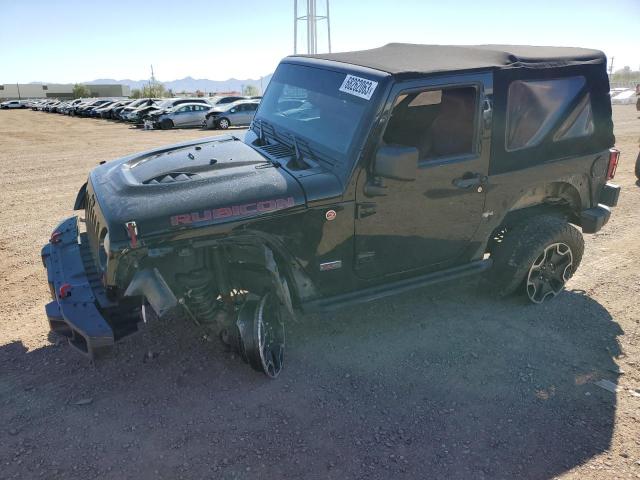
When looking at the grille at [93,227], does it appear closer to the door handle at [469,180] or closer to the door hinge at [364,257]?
the door hinge at [364,257]

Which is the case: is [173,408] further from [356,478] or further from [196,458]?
[356,478]

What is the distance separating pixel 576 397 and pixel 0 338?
15.0 ft

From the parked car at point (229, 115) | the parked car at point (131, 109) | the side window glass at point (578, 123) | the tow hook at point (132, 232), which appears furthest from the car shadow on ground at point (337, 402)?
the parked car at point (131, 109)

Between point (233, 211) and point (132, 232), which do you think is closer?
point (132, 232)

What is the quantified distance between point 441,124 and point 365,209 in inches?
43.9

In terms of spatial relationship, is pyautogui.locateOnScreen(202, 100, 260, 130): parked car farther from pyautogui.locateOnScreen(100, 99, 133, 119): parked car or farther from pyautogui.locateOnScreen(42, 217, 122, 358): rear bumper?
pyautogui.locateOnScreen(42, 217, 122, 358): rear bumper

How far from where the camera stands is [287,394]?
3457mm

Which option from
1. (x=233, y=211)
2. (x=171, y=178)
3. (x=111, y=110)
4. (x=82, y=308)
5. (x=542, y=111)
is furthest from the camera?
(x=111, y=110)

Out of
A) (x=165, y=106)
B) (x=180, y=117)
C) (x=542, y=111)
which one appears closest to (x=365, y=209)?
(x=542, y=111)

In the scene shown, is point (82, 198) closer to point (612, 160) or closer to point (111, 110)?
point (612, 160)

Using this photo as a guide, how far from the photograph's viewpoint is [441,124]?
3979mm

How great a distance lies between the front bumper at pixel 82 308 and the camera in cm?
305

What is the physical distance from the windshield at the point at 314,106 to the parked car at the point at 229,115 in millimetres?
17619

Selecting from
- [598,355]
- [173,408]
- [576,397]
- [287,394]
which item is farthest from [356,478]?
[598,355]
